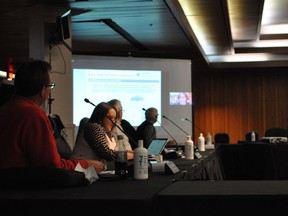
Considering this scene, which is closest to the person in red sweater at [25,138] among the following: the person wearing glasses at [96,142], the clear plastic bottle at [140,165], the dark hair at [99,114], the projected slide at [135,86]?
the clear plastic bottle at [140,165]

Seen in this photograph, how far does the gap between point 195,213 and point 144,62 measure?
685 cm

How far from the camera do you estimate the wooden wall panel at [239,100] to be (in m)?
11.2

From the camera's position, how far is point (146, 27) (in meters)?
6.74

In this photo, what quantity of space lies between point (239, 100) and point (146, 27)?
5390 millimetres

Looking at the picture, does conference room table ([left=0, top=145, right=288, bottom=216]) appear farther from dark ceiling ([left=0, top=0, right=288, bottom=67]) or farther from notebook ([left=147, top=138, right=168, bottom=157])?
dark ceiling ([left=0, top=0, right=288, bottom=67])

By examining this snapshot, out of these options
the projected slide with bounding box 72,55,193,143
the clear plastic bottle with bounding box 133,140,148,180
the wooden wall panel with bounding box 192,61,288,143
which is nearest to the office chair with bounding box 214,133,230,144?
the projected slide with bounding box 72,55,193,143

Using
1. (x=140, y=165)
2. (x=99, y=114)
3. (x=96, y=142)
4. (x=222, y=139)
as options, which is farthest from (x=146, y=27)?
(x=140, y=165)

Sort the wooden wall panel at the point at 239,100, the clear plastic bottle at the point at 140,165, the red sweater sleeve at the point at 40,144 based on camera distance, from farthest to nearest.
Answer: the wooden wall panel at the point at 239,100
the clear plastic bottle at the point at 140,165
the red sweater sleeve at the point at 40,144

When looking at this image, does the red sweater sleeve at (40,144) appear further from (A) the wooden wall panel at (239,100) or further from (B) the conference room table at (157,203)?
(A) the wooden wall panel at (239,100)

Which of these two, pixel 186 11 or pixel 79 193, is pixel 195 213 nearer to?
pixel 79 193

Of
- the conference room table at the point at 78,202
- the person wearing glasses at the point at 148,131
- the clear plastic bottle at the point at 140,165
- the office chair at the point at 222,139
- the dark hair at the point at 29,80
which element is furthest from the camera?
the office chair at the point at 222,139

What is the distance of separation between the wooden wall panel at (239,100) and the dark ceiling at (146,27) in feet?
Answer: 4.14

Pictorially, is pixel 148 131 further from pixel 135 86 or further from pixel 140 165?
pixel 140 165

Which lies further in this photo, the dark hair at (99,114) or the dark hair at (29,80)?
the dark hair at (99,114)
